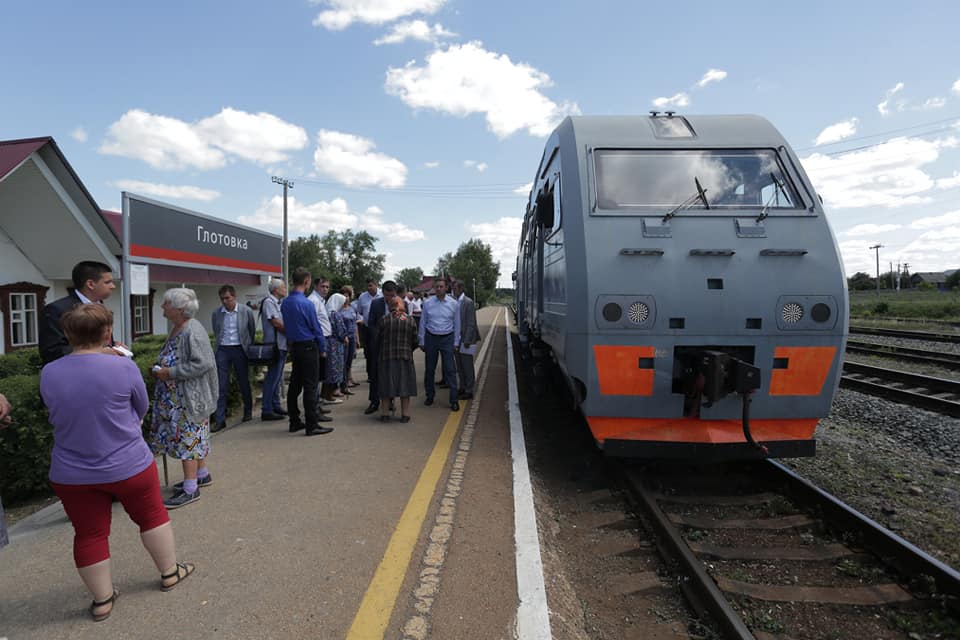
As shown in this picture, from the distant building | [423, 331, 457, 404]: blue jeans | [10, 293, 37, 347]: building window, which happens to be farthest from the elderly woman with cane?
the distant building

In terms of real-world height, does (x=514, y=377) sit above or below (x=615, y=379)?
below

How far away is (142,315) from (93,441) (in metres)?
17.2

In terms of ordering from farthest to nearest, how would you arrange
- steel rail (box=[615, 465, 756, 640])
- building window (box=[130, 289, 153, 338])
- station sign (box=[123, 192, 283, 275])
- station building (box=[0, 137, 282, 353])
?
building window (box=[130, 289, 153, 338])
station building (box=[0, 137, 282, 353])
station sign (box=[123, 192, 283, 275])
steel rail (box=[615, 465, 756, 640])

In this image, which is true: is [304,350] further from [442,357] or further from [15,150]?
[15,150]

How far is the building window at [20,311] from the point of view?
11.9 m

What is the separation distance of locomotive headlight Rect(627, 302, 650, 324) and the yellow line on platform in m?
2.09

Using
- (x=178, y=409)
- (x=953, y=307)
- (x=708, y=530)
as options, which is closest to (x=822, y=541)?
(x=708, y=530)

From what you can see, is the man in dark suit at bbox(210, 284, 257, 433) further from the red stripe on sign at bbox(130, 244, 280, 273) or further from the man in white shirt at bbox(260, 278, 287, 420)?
the red stripe on sign at bbox(130, 244, 280, 273)

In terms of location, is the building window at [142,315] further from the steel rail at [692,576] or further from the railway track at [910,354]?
the railway track at [910,354]

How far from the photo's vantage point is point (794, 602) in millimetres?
3107

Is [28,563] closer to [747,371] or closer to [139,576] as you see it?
[139,576]

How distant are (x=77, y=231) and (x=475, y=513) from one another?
12.8 metres

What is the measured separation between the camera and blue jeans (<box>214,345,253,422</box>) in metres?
6.59

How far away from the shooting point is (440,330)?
7645mm
